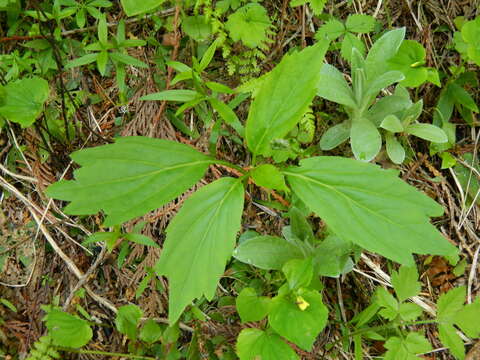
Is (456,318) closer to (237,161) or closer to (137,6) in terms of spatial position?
(237,161)

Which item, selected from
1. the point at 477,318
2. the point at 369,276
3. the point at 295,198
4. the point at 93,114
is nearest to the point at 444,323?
the point at 477,318

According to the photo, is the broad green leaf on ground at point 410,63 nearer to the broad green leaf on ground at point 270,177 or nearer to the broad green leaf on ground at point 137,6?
the broad green leaf on ground at point 270,177

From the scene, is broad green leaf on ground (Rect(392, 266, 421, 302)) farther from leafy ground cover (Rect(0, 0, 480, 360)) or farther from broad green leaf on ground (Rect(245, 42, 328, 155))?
broad green leaf on ground (Rect(245, 42, 328, 155))

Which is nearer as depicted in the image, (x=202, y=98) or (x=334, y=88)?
(x=202, y=98)

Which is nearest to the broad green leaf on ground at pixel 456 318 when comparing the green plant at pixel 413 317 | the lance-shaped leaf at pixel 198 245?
the green plant at pixel 413 317

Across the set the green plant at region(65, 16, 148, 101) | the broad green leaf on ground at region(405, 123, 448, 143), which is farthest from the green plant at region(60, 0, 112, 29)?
the broad green leaf on ground at region(405, 123, 448, 143)

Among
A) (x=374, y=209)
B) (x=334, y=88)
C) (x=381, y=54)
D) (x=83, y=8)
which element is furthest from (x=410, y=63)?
(x=83, y=8)
